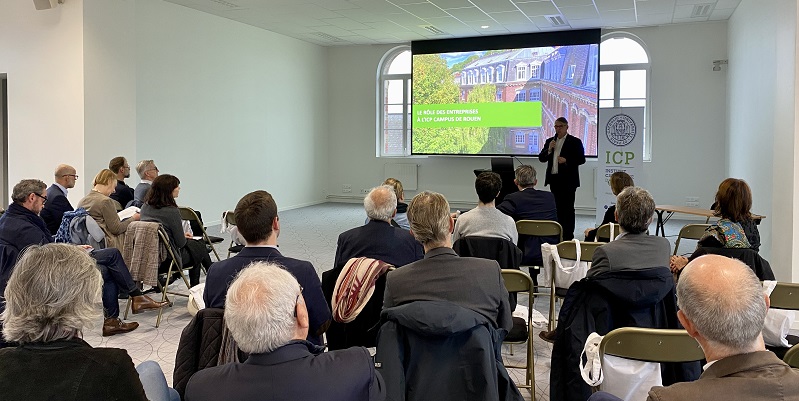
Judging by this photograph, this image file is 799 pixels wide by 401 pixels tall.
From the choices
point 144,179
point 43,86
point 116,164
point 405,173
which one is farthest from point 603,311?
point 405,173

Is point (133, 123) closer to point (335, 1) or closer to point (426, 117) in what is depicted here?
point (335, 1)

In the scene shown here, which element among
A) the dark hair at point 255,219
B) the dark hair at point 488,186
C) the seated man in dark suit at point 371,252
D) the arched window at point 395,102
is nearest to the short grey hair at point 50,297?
the dark hair at point 255,219

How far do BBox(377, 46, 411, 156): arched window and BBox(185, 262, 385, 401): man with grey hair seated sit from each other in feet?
41.9

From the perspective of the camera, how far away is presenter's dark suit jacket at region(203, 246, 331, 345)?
2693 mm

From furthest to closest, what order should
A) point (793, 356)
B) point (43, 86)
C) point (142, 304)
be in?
point (43, 86)
point (142, 304)
point (793, 356)

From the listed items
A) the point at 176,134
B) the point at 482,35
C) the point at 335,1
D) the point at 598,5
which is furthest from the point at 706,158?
the point at 176,134

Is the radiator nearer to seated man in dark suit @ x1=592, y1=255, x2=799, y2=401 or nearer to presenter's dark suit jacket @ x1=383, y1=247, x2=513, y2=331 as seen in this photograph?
presenter's dark suit jacket @ x1=383, y1=247, x2=513, y2=331

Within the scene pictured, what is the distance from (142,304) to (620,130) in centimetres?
667

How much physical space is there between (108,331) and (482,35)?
982 cm

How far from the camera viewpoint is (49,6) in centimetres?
784

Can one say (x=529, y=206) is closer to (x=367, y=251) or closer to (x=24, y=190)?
(x=367, y=251)

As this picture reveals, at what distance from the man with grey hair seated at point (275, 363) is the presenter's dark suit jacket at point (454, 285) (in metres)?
0.79

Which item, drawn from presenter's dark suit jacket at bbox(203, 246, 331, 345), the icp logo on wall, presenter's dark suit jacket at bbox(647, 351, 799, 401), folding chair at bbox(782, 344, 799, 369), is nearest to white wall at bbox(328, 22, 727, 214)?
the icp logo on wall

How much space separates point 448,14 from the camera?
35.2 ft
